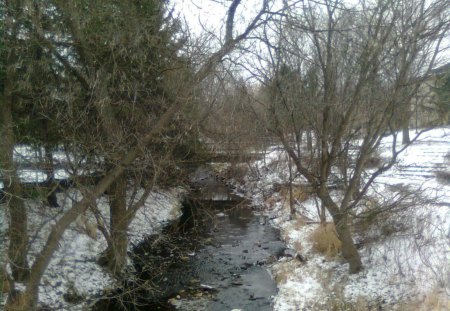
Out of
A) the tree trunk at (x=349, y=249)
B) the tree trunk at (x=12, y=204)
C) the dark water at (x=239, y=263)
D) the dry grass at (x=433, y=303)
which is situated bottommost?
the dark water at (x=239, y=263)

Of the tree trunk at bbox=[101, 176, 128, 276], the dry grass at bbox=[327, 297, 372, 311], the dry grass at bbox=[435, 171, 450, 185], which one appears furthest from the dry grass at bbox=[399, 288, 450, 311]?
the dry grass at bbox=[435, 171, 450, 185]

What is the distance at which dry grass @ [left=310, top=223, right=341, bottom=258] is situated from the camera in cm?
1157

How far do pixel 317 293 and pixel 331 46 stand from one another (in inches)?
214

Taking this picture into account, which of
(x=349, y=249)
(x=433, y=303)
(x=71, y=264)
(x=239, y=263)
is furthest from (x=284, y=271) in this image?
(x=71, y=264)

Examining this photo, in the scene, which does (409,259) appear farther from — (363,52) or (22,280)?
(22,280)

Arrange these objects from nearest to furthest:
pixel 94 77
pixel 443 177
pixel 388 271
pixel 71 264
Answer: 1. pixel 94 77
2. pixel 388 271
3. pixel 71 264
4. pixel 443 177

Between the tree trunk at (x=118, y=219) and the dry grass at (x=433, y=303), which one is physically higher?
the tree trunk at (x=118, y=219)

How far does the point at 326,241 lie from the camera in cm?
1198

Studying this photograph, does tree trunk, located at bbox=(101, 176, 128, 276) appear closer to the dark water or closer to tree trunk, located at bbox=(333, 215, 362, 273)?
the dark water

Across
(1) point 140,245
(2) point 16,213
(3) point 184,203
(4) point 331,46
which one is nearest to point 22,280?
(2) point 16,213

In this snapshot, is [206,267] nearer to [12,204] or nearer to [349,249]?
[349,249]

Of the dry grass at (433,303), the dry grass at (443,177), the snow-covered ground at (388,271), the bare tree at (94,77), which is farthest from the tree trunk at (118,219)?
the dry grass at (443,177)

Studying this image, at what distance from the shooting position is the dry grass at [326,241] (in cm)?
1157

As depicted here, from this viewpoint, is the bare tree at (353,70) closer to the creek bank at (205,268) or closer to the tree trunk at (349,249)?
the tree trunk at (349,249)
